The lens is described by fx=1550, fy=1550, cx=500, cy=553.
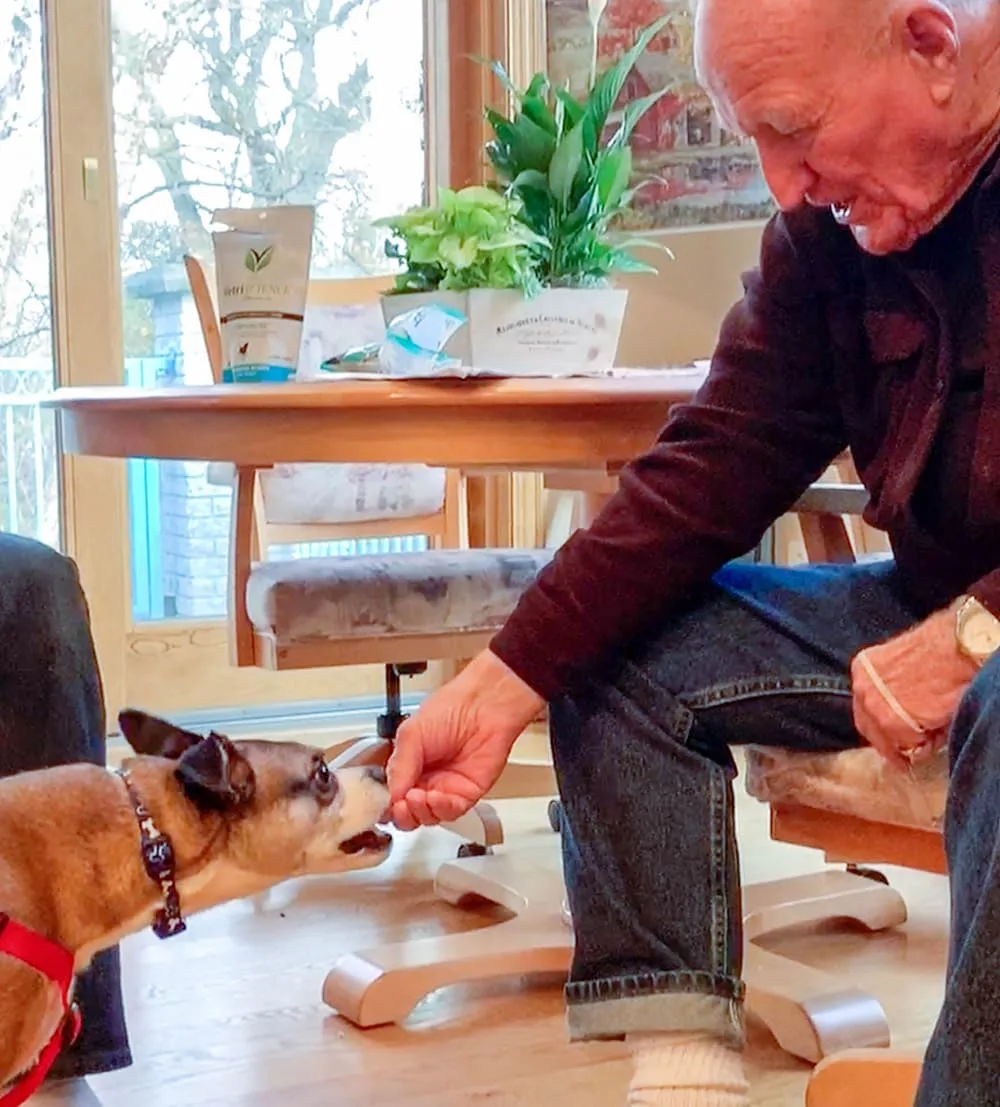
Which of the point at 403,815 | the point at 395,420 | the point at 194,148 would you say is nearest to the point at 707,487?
the point at 403,815

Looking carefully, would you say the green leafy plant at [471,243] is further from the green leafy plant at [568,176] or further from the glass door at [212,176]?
the glass door at [212,176]

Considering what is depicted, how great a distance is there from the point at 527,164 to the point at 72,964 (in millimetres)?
1165

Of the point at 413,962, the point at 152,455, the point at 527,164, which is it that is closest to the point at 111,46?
the point at 527,164

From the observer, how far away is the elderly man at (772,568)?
106 cm

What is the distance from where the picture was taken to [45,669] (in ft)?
4.70

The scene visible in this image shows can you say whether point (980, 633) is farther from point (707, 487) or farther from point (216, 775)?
point (216, 775)

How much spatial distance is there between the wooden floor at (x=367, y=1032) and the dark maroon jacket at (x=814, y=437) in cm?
69

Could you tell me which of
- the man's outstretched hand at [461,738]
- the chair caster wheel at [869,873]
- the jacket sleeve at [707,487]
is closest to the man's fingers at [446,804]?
the man's outstretched hand at [461,738]

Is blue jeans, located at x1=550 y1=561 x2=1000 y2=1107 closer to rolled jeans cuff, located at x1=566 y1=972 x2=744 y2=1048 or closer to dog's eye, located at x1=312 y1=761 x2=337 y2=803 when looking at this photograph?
rolled jeans cuff, located at x1=566 y1=972 x2=744 y2=1048

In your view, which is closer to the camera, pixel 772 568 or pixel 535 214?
pixel 772 568

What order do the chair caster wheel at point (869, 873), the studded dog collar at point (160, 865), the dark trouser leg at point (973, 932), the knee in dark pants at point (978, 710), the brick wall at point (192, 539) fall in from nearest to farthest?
the dark trouser leg at point (973, 932) < the knee in dark pants at point (978, 710) < the studded dog collar at point (160, 865) < the chair caster wheel at point (869, 873) < the brick wall at point (192, 539)

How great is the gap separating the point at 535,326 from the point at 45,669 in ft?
2.45

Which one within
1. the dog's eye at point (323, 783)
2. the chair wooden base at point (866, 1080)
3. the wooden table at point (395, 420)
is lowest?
the chair wooden base at point (866, 1080)

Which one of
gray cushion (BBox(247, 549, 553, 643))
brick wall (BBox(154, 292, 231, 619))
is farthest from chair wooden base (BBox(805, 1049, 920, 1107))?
brick wall (BBox(154, 292, 231, 619))
